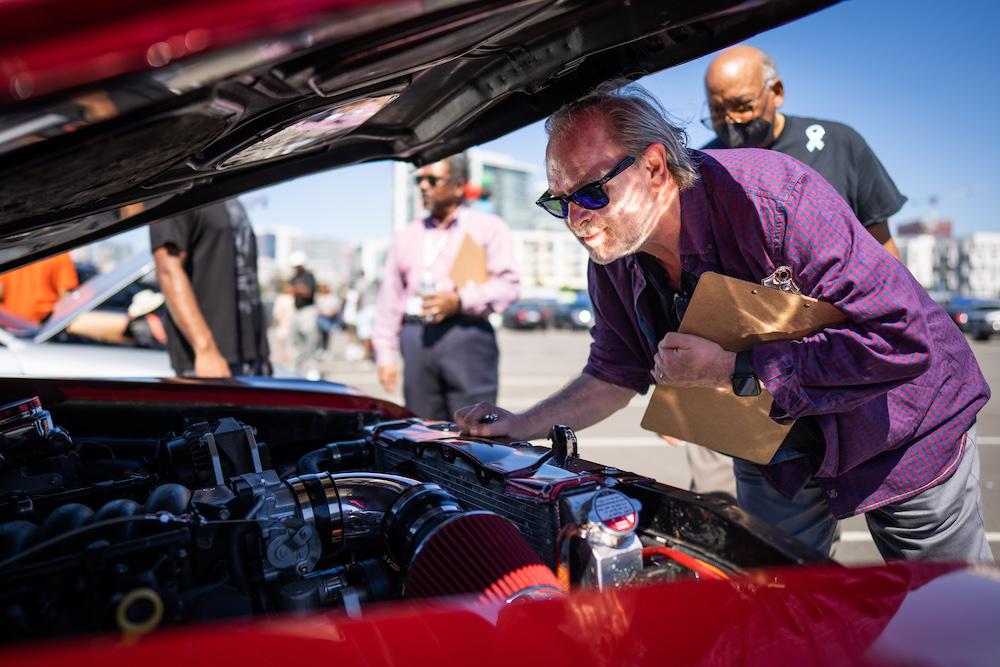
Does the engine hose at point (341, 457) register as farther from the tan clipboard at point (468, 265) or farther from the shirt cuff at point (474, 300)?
the tan clipboard at point (468, 265)

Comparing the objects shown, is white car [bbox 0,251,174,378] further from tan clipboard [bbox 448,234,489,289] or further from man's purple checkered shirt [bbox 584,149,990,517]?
man's purple checkered shirt [bbox 584,149,990,517]

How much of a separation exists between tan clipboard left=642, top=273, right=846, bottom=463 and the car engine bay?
34cm

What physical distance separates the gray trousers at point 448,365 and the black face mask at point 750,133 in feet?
4.84

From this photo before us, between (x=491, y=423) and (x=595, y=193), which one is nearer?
(x=595, y=193)

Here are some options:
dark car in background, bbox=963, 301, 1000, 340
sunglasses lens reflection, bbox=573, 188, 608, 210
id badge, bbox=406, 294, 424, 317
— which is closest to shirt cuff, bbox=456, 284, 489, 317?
id badge, bbox=406, 294, 424, 317

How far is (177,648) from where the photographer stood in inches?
32.0

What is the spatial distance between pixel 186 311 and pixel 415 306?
1.08 metres

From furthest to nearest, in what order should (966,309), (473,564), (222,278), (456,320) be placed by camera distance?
(966,309) → (222,278) → (456,320) → (473,564)

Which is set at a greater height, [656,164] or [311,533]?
[656,164]

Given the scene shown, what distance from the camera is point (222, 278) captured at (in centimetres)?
384

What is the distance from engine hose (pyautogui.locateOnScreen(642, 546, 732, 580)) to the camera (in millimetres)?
1302

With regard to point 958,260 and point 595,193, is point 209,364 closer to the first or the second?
point 595,193

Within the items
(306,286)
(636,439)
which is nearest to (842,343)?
(636,439)

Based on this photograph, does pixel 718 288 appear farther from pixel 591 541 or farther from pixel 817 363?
pixel 591 541
